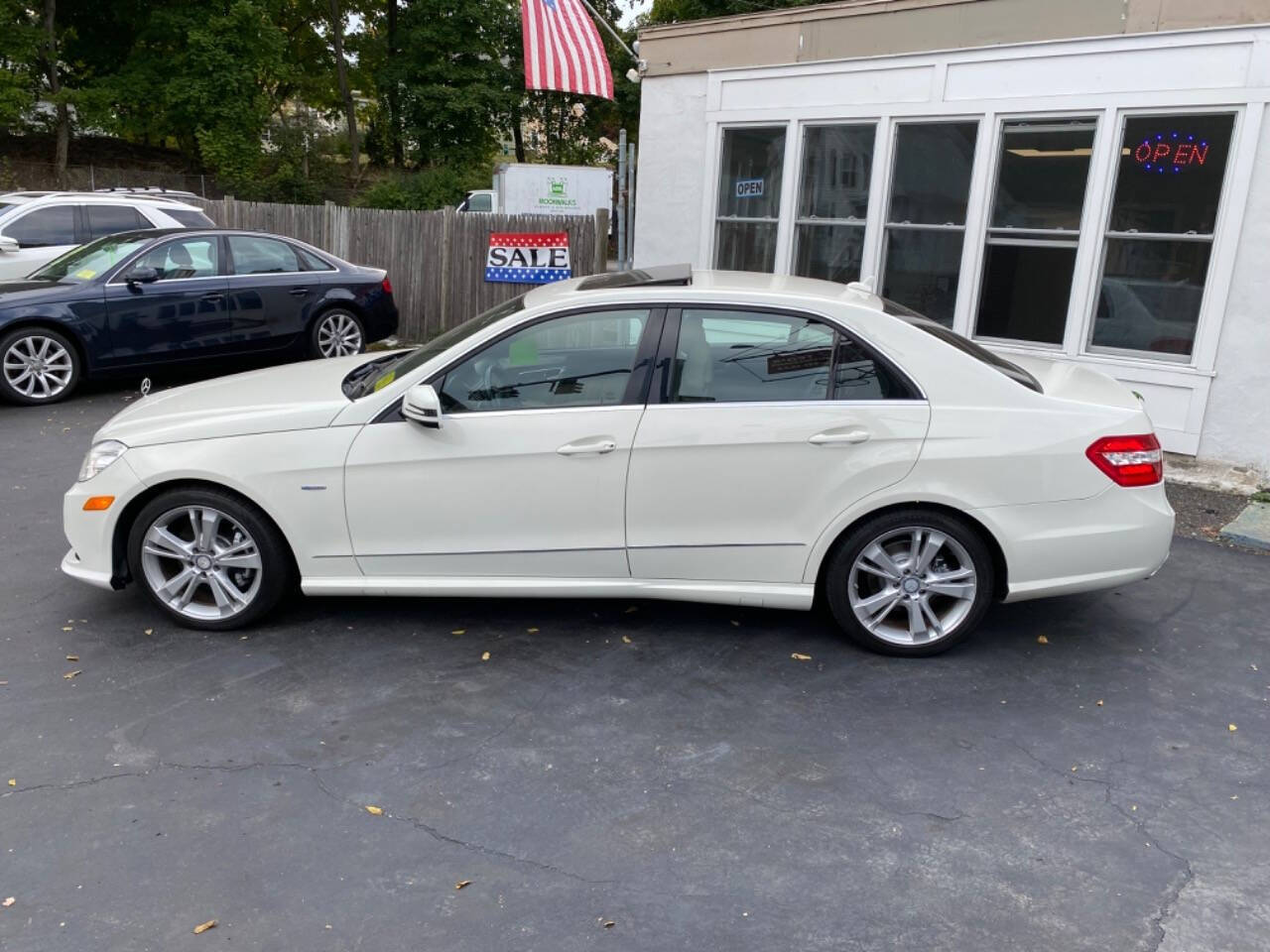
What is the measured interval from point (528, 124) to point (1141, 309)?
36.0m

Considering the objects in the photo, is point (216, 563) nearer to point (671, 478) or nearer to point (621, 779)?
point (671, 478)

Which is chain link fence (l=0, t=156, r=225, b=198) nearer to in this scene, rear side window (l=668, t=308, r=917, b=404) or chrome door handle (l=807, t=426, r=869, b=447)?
rear side window (l=668, t=308, r=917, b=404)

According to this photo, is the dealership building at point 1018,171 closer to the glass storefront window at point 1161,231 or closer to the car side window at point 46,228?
the glass storefront window at point 1161,231

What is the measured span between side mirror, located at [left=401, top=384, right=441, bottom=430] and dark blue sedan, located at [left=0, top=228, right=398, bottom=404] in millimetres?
6455

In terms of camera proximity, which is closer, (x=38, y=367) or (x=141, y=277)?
(x=38, y=367)

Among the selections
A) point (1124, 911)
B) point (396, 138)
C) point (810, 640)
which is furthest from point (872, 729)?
point (396, 138)

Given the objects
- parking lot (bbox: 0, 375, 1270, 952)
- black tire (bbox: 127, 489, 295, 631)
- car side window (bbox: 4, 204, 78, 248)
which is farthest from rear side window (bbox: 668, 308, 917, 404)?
car side window (bbox: 4, 204, 78, 248)

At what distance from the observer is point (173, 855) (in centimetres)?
315

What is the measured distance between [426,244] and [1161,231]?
8.66 m

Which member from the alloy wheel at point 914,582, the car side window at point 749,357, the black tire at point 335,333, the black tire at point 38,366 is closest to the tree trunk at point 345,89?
the black tire at point 335,333

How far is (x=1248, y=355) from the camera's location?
7789mm

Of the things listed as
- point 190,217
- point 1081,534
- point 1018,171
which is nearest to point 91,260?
point 190,217

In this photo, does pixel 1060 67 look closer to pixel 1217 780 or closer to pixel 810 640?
pixel 810 640

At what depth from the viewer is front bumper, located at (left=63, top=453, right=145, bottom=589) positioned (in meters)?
4.57
